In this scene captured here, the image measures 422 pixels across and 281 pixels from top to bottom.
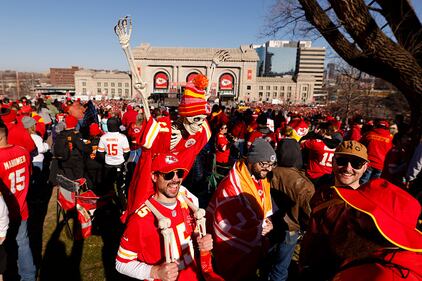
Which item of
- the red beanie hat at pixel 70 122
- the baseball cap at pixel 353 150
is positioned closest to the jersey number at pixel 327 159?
the baseball cap at pixel 353 150

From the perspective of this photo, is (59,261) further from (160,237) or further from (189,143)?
(160,237)

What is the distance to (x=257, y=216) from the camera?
8.79ft

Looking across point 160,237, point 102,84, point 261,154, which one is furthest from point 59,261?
point 102,84

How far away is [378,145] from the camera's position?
589 centimetres

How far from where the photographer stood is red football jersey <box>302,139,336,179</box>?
4.52 meters

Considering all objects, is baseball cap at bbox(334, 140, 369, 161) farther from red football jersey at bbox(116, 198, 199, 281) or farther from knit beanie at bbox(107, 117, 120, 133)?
knit beanie at bbox(107, 117, 120, 133)

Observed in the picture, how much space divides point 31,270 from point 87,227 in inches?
47.3

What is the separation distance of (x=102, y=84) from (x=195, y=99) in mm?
100934

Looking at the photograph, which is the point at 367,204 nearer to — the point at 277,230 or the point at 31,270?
the point at 277,230

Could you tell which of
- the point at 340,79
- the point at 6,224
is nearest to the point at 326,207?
the point at 6,224

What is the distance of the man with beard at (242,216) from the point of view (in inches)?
104

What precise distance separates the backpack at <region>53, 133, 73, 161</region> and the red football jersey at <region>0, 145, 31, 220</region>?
5.26 feet

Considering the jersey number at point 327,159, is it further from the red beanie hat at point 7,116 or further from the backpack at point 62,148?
the red beanie hat at point 7,116

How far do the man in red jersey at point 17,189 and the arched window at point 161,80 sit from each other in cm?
8400
